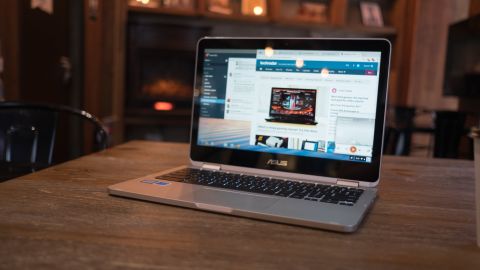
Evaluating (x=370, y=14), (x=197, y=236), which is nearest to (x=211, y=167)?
(x=197, y=236)

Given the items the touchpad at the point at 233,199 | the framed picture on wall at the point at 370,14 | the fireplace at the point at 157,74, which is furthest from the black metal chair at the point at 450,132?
the touchpad at the point at 233,199

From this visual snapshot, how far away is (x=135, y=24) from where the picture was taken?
3.63 metres

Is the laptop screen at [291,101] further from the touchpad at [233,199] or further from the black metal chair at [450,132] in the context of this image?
the black metal chair at [450,132]

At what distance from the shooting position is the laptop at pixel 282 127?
74 centimetres

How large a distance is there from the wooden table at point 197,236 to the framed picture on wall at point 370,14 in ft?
11.3

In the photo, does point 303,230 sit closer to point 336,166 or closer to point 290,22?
point 336,166

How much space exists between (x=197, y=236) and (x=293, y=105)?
0.41m

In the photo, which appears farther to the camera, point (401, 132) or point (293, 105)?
point (401, 132)

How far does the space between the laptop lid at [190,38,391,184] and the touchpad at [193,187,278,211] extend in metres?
0.19

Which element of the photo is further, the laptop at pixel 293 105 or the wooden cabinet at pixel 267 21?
the wooden cabinet at pixel 267 21

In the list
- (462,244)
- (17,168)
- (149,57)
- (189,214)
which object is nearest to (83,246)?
(189,214)

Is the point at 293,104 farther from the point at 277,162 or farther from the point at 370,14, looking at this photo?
the point at 370,14

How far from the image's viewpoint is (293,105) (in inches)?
34.5

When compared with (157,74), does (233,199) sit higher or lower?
lower
